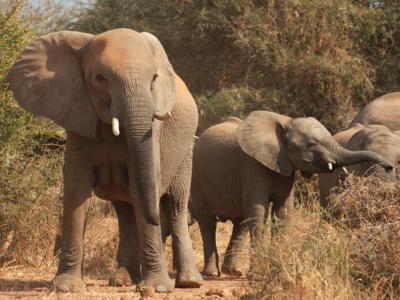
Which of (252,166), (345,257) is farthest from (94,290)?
(252,166)

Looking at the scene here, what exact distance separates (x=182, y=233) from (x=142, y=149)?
1.43 meters

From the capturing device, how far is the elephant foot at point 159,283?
29.3ft

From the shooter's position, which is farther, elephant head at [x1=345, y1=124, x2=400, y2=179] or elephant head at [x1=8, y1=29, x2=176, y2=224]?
elephant head at [x1=345, y1=124, x2=400, y2=179]

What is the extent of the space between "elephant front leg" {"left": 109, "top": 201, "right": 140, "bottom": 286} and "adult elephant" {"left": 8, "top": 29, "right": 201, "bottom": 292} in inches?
15.0

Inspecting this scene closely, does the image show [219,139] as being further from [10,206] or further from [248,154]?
[10,206]

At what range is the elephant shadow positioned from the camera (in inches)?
354

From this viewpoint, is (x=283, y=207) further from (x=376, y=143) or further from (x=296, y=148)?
(x=376, y=143)

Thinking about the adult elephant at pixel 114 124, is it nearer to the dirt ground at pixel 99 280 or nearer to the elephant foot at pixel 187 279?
the elephant foot at pixel 187 279

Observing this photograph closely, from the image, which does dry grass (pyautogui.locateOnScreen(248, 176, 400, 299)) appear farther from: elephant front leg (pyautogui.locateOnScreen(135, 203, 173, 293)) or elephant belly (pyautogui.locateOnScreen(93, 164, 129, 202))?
elephant belly (pyautogui.locateOnScreen(93, 164, 129, 202))

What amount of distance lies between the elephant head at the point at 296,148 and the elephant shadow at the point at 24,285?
307 centimetres

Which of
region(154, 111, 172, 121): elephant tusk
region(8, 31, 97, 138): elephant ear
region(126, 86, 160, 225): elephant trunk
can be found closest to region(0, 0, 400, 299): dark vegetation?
region(8, 31, 97, 138): elephant ear

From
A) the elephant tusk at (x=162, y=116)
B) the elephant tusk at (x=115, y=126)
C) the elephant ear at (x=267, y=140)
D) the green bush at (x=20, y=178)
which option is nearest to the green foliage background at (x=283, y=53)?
the elephant ear at (x=267, y=140)

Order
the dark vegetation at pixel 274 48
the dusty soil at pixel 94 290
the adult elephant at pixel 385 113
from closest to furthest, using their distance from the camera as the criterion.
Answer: the dusty soil at pixel 94 290 → the adult elephant at pixel 385 113 → the dark vegetation at pixel 274 48

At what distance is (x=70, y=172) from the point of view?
354 inches
